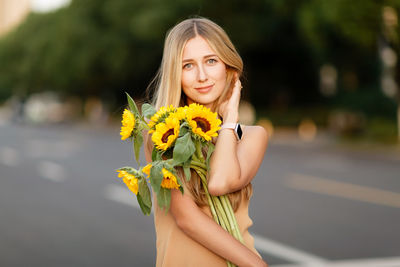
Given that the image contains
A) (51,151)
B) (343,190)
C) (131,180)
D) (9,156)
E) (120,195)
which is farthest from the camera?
(51,151)

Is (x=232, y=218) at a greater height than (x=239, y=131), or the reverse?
(x=239, y=131)

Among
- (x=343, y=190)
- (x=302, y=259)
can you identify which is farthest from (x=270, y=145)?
(x=302, y=259)

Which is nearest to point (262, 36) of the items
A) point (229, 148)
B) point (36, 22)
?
point (229, 148)

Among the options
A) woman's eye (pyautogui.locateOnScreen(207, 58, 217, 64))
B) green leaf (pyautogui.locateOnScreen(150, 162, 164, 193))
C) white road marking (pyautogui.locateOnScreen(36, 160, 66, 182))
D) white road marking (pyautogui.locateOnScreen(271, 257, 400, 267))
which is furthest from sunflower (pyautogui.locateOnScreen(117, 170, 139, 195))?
white road marking (pyautogui.locateOnScreen(36, 160, 66, 182))

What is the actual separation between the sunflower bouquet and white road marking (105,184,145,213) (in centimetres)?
668

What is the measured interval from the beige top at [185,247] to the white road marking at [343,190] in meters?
6.77

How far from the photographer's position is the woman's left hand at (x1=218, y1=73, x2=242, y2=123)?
84.8 inches

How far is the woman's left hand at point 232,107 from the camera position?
2154 millimetres

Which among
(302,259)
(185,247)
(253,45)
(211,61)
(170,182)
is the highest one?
(253,45)

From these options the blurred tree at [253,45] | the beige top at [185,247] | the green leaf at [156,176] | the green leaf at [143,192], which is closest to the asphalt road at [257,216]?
the beige top at [185,247]

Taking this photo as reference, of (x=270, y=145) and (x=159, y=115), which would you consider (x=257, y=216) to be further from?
(x=270, y=145)

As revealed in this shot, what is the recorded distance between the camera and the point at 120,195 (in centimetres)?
968

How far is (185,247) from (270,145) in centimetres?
1940

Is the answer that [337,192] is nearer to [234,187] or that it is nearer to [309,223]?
[309,223]
